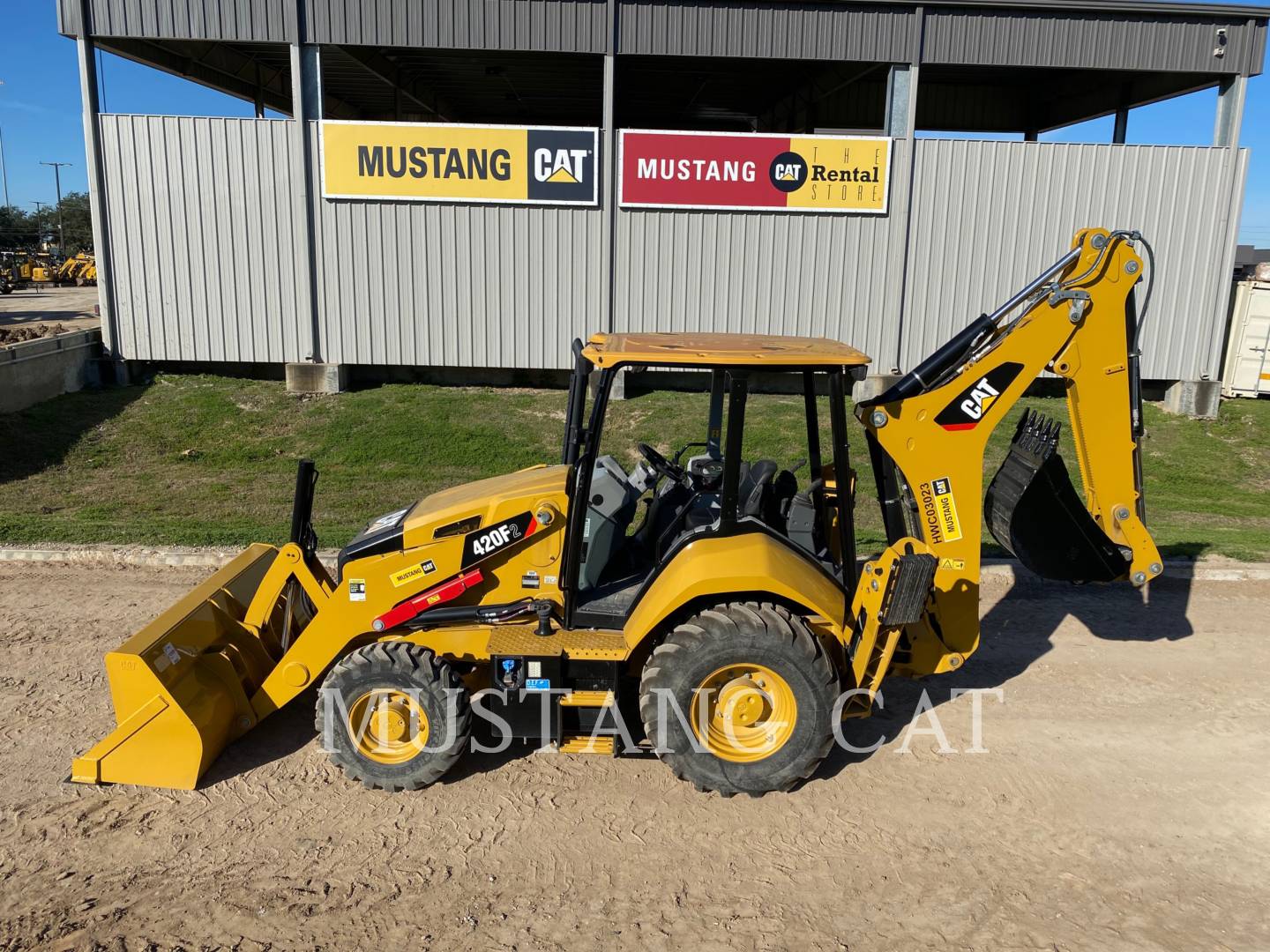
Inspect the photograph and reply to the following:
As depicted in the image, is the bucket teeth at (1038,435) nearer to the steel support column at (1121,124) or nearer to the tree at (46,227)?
the steel support column at (1121,124)

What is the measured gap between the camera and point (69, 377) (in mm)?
14711

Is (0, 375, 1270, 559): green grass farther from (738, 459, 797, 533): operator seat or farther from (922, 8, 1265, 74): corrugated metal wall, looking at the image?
(922, 8, 1265, 74): corrugated metal wall

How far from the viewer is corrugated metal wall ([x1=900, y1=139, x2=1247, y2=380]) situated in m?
15.1

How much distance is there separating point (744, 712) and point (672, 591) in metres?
0.76

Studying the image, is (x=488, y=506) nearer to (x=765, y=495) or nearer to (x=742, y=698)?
(x=765, y=495)

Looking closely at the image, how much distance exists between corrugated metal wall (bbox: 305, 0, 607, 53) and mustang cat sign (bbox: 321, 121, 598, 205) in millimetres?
1204

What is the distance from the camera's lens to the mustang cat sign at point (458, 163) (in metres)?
14.3

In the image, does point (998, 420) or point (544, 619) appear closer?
point (544, 619)

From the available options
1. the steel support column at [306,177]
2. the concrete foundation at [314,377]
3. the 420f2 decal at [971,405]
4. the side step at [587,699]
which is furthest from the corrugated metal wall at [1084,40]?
the side step at [587,699]

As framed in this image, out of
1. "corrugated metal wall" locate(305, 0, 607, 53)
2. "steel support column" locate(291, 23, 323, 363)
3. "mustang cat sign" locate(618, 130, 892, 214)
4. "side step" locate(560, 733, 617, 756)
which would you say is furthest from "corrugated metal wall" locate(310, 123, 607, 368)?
"side step" locate(560, 733, 617, 756)

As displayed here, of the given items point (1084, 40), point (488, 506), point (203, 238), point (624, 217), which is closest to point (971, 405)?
point (488, 506)

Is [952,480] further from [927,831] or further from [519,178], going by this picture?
[519,178]

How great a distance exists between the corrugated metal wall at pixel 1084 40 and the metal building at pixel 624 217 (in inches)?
1.3

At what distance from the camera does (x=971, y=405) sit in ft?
17.0
